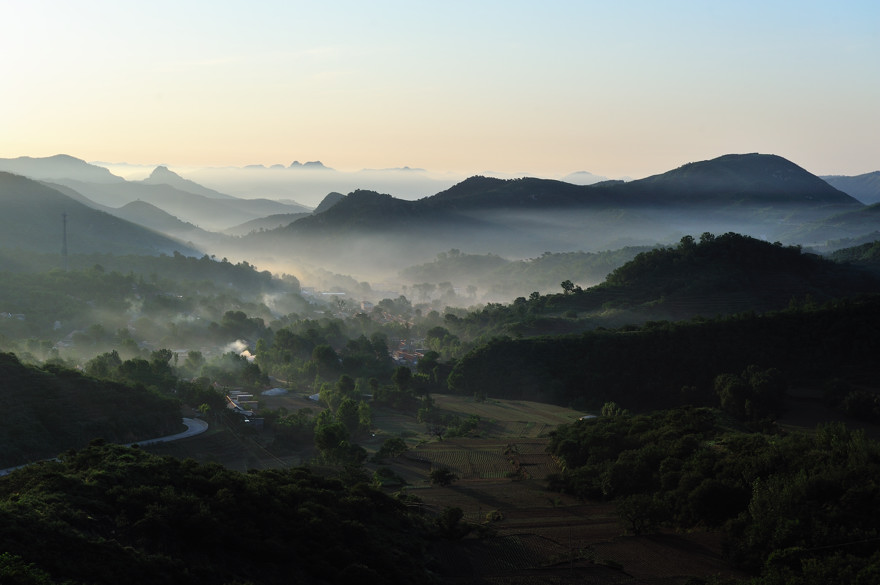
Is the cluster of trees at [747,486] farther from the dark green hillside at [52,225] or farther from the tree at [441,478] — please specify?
the dark green hillside at [52,225]

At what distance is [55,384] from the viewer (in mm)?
35469

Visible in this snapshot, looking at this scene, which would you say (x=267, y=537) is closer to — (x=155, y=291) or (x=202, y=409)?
(x=202, y=409)

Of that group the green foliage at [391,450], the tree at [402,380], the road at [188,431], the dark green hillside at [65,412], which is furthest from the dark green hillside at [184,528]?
the tree at [402,380]

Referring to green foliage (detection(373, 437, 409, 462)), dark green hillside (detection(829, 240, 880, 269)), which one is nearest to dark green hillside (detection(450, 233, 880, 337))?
dark green hillside (detection(829, 240, 880, 269))

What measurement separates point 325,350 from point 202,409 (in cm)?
2056

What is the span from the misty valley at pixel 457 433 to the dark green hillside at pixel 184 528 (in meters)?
0.07

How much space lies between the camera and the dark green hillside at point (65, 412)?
3128 cm

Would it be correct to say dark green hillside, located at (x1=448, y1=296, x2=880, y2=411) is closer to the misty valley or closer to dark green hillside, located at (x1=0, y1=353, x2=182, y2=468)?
the misty valley

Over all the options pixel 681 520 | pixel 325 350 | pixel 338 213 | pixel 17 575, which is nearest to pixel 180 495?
pixel 17 575

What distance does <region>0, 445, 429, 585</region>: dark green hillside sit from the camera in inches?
623

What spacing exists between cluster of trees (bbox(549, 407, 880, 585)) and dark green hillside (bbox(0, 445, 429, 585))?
886 centimetres

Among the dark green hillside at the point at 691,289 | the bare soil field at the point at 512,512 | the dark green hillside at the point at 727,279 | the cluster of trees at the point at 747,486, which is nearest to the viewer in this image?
the cluster of trees at the point at 747,486

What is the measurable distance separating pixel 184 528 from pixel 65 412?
1785cm

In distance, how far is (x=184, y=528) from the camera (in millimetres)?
18703
